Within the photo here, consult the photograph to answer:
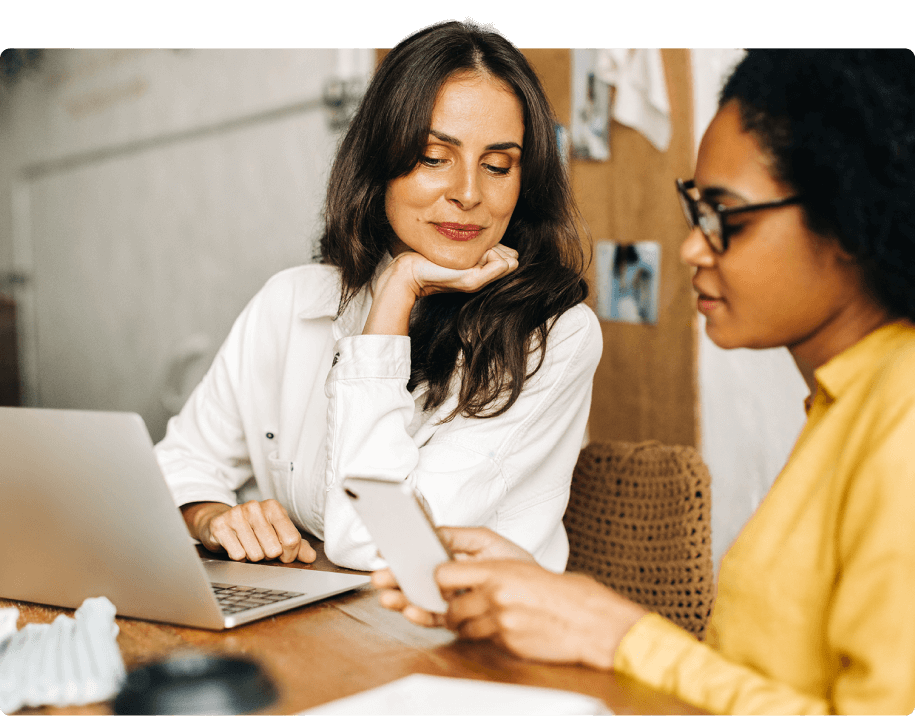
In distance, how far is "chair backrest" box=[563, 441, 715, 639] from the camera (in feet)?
4.69

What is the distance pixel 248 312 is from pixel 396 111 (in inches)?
23.5

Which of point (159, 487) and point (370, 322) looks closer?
point (159, 487)

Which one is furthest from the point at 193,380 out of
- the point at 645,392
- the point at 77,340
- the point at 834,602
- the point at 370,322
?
the point at 834,602

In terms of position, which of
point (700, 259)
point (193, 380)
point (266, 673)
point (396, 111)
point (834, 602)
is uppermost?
point (396, 111)

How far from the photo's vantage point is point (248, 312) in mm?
1825

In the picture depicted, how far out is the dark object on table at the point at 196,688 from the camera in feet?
2.52

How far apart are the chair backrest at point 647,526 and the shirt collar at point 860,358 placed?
0.63 meters

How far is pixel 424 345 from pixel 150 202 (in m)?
3.09

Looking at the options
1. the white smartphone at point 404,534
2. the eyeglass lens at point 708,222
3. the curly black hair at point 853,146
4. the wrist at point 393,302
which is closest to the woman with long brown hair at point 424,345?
the wrist at point 393,302

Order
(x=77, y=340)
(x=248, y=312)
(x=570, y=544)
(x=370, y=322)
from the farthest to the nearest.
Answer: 1. (x=77, y=340)
2. (x=248, y=312)
3. (x=570, y=544)
4. (x=370, y=322)

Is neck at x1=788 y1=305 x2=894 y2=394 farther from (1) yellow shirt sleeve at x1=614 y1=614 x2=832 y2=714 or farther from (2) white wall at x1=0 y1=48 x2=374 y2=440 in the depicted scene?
(2) white wall at x1=0 y1=48 x2=374 y2=440

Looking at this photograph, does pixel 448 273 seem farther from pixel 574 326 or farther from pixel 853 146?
pixel 853 146

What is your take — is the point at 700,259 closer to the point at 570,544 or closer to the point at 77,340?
the point at 570,544

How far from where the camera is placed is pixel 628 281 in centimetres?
277
